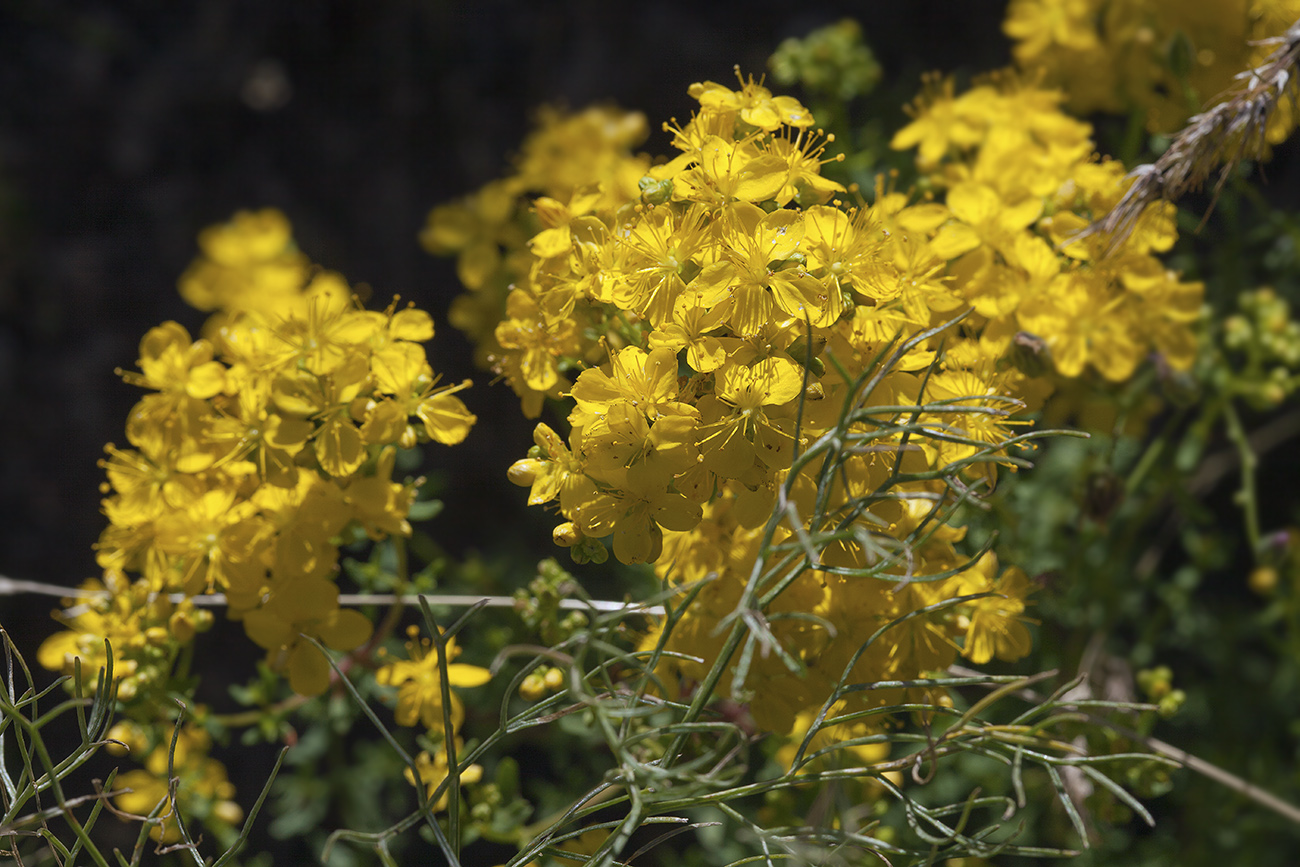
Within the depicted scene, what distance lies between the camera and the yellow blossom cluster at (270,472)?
75.4 inches

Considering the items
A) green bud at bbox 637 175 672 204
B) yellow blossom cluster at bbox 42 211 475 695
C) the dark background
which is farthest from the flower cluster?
the dark background

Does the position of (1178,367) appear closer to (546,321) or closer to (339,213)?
(546,321)

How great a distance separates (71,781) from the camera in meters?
3.65

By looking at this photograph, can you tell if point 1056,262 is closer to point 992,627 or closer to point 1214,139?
point 1214,139

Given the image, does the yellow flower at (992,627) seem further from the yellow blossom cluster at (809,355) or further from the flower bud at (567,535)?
the flower bud at (567,535)

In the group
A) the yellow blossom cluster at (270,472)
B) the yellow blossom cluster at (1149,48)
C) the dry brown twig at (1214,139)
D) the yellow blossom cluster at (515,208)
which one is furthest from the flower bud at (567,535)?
the yellow blossom cluster at (1149,48)

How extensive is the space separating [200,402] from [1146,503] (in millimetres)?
2388

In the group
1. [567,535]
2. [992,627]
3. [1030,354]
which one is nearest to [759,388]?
[567,535]

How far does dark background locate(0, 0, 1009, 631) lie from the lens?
3.93 m

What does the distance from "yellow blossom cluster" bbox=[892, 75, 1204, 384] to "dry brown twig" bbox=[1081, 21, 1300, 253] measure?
0.24ft

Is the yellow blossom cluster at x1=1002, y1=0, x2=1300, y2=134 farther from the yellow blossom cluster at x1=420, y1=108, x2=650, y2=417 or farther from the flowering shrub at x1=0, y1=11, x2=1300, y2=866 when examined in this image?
the yellow blossom cluster at x1=420, y1=108, x2=650, y2=417

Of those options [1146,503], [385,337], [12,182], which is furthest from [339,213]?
[1146,503]

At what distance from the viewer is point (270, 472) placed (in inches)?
74.5

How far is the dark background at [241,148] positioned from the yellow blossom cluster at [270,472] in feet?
5.90
